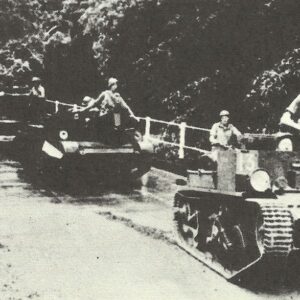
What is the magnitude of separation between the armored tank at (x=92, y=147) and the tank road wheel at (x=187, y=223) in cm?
487

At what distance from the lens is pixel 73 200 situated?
1381cm

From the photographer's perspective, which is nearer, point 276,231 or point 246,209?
point 276,231

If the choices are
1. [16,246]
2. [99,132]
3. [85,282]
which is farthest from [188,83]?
[85,282]

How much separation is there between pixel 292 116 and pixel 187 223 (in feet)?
6.82

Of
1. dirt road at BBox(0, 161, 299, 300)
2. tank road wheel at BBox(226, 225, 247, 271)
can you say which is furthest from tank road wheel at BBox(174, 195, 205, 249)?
tank road wheel at BBox(226, 225, 247, 271)

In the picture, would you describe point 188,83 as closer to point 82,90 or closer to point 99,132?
point 99,132

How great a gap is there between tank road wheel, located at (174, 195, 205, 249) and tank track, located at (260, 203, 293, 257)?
7.20ft

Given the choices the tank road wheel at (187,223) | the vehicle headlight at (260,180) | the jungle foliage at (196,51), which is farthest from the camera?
the jungle foliage at (196,51)

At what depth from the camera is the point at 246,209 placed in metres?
8.62

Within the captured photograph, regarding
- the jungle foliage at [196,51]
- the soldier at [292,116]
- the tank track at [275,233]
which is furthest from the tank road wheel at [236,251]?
the jungle foliage at [196,51]

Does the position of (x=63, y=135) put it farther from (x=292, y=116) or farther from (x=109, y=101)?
(x=292, y=116)

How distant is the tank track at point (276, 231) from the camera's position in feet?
25.4

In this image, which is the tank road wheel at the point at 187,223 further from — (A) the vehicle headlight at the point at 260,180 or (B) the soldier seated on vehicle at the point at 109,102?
(B) the soldier seated on vehicle at the point at 109,102

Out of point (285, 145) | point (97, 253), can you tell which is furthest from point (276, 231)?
point (97, 253)
